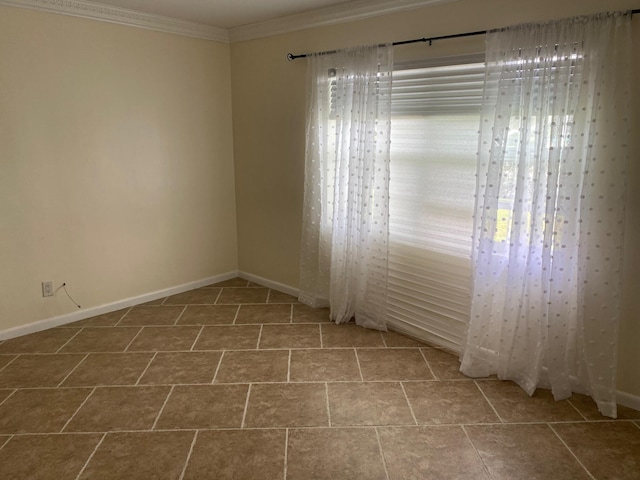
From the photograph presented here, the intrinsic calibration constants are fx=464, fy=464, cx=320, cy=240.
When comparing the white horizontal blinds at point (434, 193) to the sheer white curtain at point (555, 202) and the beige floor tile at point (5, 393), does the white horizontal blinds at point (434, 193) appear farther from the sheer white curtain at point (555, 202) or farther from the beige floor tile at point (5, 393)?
the beige floor tile at point (5, 393)

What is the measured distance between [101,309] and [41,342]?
0.56 metres

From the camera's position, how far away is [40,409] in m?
2.50

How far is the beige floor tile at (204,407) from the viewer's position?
239 centimetres

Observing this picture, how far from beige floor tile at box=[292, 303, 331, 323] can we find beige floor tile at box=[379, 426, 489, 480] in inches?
56.1

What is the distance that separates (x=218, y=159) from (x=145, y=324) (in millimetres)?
1679

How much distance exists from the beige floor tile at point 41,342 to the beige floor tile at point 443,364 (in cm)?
254

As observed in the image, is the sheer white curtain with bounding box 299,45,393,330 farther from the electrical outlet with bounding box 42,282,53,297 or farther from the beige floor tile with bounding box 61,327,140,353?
the electrical outlet with bounding box 42,282,53,297

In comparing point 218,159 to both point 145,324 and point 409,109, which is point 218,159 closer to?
point 145,324

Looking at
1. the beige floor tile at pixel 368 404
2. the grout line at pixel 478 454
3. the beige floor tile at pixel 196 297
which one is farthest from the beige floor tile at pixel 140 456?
the beige floor tile at pixel 196 297

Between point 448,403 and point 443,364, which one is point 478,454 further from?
point 443,364

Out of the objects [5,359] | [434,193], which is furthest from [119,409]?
[434,193]

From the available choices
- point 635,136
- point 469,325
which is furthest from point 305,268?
point 635,136

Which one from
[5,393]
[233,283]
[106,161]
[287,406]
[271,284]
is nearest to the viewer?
[287,406]

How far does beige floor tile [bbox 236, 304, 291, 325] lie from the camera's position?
3703mm
